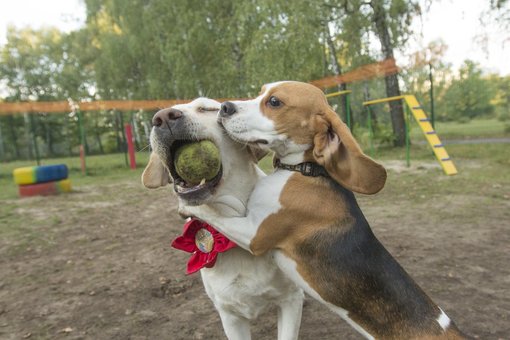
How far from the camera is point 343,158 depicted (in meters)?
2.11

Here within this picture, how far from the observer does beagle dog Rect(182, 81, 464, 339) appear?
6.67 ft

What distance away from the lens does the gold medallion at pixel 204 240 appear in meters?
2.27

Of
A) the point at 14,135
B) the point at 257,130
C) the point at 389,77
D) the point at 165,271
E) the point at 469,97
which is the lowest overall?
the point at 165,271

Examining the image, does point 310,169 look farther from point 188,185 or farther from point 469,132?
point 469,132

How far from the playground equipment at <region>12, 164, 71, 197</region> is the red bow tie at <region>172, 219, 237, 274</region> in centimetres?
946

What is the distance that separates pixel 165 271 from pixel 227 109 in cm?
325

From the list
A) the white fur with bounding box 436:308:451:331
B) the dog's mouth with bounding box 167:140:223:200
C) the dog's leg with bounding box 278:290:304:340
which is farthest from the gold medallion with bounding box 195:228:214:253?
the white fur with bounding box 436:308:451:331

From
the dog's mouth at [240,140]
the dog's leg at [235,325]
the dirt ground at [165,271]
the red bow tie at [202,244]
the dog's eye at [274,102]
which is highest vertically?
the dog's eye at [274,102]

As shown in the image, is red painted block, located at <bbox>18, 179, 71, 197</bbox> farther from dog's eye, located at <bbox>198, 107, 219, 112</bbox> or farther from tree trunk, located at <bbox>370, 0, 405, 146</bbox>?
tree trunk, located at <bbox>370, 0, 405, 146</bbox>

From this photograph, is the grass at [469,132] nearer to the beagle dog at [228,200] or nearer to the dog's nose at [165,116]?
the beagle dog at [228,200]

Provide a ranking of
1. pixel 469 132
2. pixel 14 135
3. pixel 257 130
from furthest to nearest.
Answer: pixel 14 135 → pixel 469 132 → pixel 257 130

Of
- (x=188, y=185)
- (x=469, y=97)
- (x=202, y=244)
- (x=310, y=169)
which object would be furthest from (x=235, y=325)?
(x=469, y=97)

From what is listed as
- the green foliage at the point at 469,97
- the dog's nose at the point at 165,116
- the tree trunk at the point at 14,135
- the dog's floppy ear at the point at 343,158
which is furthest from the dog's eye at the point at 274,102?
the green foliage at the point at 469,97

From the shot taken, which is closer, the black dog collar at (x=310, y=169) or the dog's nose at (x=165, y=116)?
the dog's nose at (x=165, y=116)
